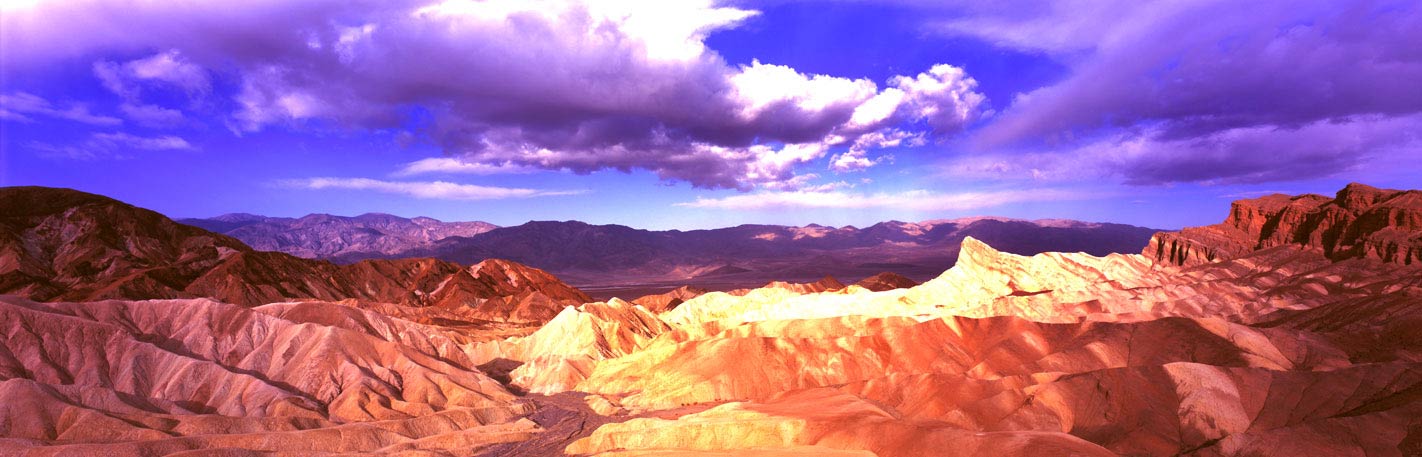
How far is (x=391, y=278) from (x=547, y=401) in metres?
93.1

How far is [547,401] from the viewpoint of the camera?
6538cm

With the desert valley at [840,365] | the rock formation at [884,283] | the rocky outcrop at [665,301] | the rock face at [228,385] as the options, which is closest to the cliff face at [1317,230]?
the desert valley at [840,365]

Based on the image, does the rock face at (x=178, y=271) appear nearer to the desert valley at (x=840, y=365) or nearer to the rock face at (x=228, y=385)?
the desert valley at (x=840, y=365)

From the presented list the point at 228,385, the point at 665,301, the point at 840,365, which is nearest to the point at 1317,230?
the point at 840,365

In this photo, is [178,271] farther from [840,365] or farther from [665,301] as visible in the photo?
[840,365]

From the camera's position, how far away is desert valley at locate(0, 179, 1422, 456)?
40688 mm

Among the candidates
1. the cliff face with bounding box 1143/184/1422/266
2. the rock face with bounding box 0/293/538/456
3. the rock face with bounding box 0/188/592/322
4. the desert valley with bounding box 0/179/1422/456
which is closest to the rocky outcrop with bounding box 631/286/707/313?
the rock face with bounding box 0/188/592/322

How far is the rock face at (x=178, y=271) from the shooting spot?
11238 cm

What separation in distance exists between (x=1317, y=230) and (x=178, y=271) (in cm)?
14779

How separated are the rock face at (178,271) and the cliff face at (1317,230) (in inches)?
3445

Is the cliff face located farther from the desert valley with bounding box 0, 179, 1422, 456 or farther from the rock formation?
the rock formation

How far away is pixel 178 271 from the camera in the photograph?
117 metres

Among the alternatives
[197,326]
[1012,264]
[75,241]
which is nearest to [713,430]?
[197,326]

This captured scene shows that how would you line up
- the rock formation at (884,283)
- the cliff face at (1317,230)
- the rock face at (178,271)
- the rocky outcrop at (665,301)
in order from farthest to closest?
the rock formation at (884,283), the rocky outcrop at (665,301), the rock face at (178,271), the cliff face at (1317,230)
